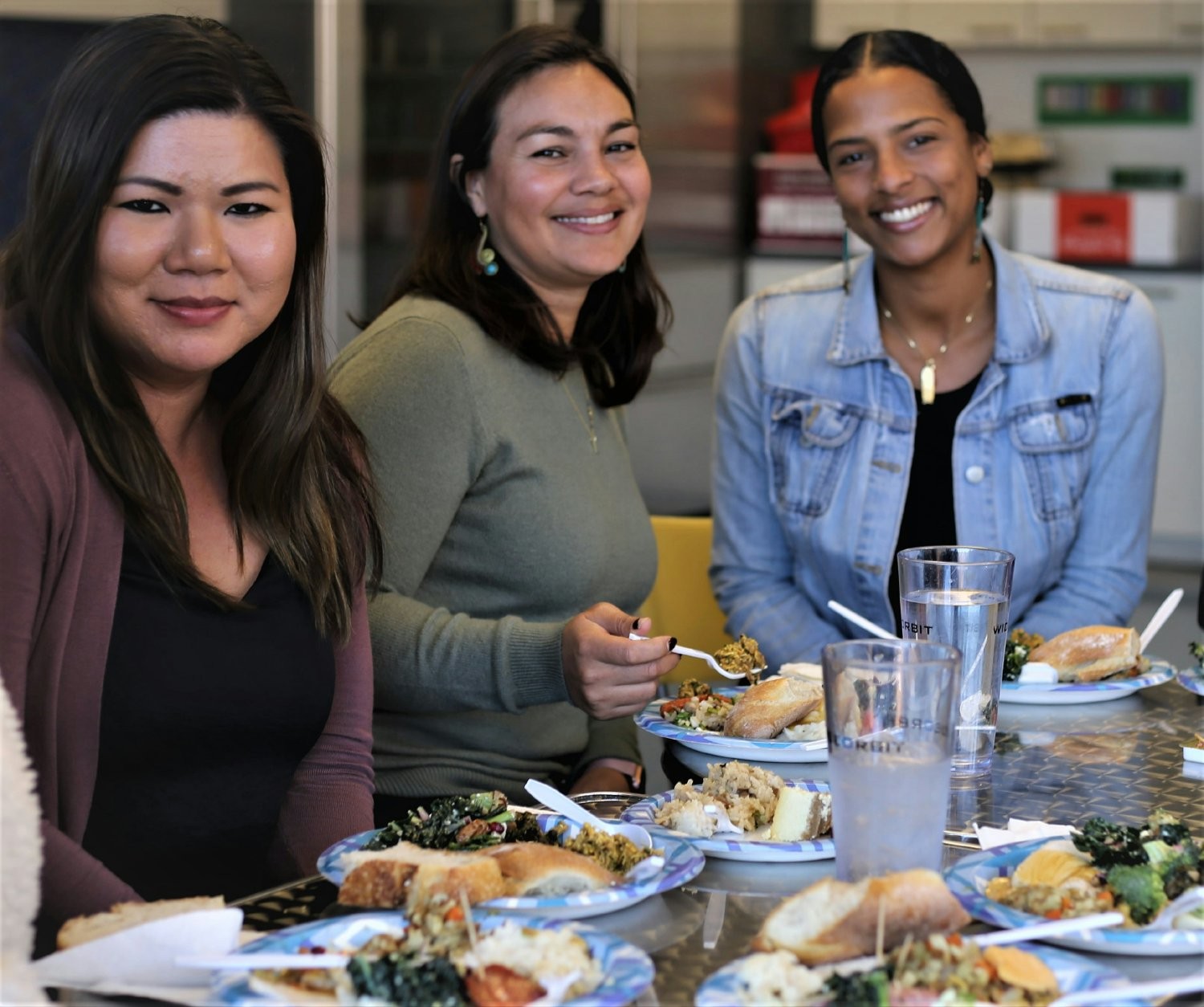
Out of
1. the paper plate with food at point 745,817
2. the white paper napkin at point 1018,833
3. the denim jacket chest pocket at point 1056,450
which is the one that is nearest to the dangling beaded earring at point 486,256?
the denim jacket chest pocket at point 1056,450

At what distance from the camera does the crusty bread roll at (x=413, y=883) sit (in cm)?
100

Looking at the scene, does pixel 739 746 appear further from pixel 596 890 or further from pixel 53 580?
pixel 53 580

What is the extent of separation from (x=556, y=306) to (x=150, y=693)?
87cm

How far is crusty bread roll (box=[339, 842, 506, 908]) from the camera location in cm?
100

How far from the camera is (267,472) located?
1491 millimetres

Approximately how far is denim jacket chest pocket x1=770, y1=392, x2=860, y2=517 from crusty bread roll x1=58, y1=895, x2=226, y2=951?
1448mm

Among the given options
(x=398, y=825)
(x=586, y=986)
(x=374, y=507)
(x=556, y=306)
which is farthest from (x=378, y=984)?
(x=556, y=306)

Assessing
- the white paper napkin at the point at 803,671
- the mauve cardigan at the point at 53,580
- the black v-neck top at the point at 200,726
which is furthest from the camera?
the white paper napkin at the point at 803,671

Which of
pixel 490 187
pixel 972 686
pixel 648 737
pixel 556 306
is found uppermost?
pixel 490 187

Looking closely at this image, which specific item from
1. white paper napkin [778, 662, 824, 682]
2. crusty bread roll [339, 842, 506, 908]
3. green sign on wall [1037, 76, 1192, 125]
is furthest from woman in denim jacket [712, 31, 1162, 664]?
green sign on wall [1037, 76, 1192, 125]

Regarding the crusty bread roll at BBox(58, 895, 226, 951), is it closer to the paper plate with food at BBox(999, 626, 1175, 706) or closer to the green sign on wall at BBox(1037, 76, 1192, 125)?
the paper plate with food at BBox(999, 626, 1175, 706)

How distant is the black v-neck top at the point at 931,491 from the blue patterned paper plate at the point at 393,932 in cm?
139

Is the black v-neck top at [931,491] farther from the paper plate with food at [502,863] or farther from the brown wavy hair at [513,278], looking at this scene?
the paper plate with food at [502,863]

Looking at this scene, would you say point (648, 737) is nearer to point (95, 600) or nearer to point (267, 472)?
point (267, 472)
